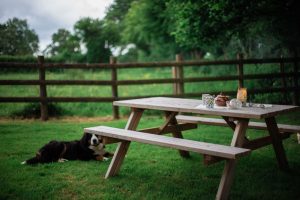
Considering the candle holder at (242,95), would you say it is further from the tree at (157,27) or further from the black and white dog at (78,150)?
the tree at (157,27)

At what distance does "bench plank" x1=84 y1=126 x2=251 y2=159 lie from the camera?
334 cm

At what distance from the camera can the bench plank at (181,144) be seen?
3.34 meters

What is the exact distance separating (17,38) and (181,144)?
8.42 metres

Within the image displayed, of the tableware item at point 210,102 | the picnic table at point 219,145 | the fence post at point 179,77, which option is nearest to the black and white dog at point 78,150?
the picnic table at point 219,145

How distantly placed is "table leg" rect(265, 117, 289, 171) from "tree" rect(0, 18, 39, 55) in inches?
290

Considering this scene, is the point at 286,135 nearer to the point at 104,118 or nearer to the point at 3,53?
the point at 104,118

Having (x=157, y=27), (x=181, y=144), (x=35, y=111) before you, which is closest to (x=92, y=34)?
(x=157, y=27)

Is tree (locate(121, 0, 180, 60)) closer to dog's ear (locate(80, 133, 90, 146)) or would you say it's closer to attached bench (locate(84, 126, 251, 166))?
dog's ear (locate(80, 133, 90, 146))

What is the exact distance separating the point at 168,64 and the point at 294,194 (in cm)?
622

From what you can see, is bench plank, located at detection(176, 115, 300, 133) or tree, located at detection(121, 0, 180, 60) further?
tree, located at detection(121, 0, 180, 60)

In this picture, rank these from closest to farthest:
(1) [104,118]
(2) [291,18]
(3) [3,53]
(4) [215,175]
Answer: (4) [215,175] < (1) [104,118] < (3) [3,53] < (2) [291,18]

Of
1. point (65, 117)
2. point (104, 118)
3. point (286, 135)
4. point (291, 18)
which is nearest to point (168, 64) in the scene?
point (104, 118)

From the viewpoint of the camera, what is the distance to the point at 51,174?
4.73 meters

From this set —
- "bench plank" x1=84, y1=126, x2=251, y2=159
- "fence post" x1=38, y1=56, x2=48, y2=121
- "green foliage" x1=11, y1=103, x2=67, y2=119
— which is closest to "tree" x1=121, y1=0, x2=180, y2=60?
"green foliage" x1=11, y1=103, x2=67, y2=119
